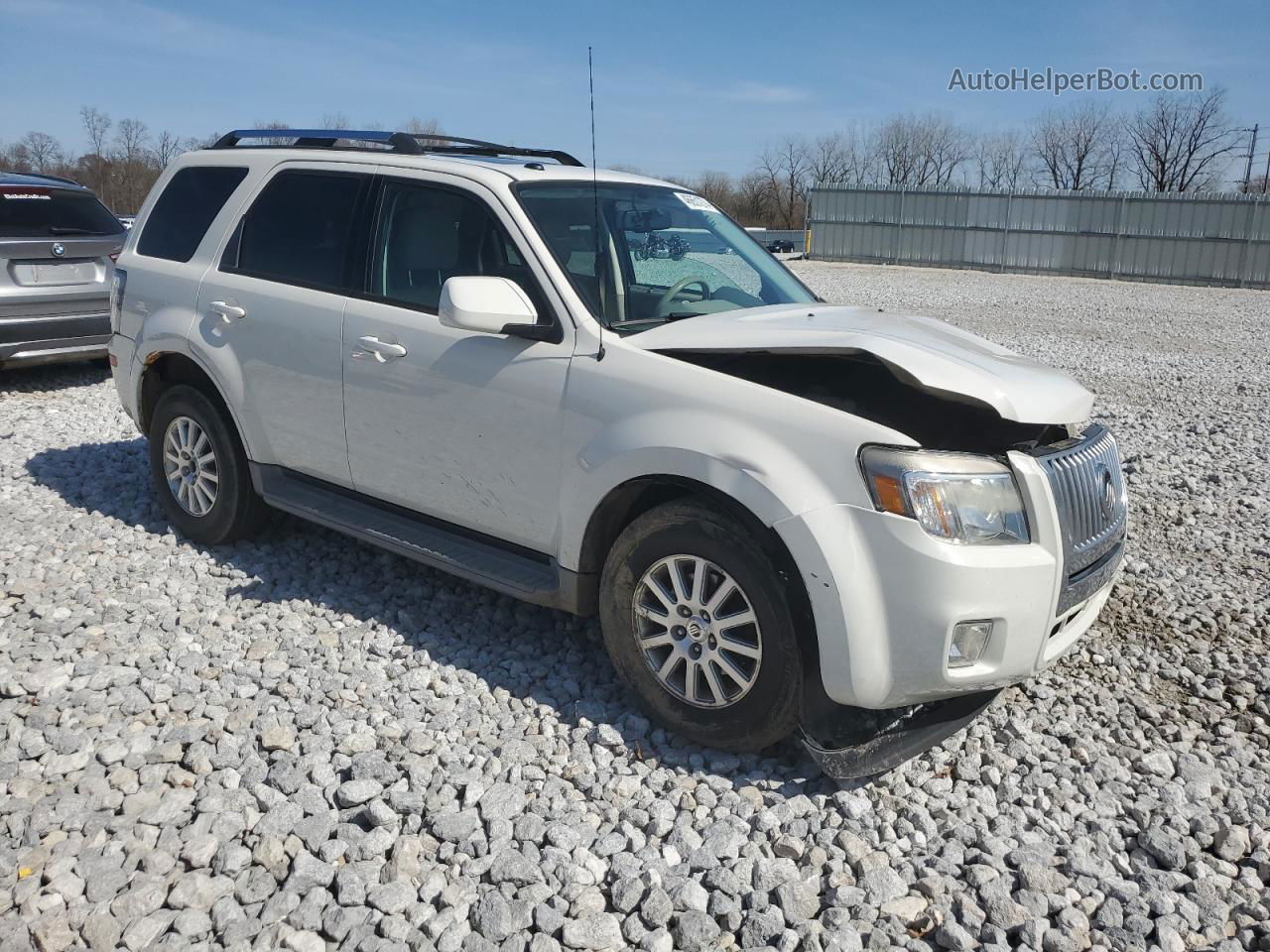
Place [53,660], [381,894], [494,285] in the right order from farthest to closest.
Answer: [53,660]
[494,285]
[381,894]

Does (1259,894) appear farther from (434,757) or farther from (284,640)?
(284,640)

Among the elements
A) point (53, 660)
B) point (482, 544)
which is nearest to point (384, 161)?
point (482, 544)

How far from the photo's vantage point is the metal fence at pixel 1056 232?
29844 mm

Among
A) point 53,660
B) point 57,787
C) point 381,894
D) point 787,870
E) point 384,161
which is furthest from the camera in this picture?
point 384,161

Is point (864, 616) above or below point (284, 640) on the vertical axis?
above

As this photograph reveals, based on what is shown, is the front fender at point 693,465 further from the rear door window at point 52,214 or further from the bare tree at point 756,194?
the bare tree at point 756,194

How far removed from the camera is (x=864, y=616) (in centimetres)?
321

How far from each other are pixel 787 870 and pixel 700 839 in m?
0.29

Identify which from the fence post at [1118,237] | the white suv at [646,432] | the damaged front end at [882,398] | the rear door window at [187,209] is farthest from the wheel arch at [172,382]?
the fence post at [1118,237]

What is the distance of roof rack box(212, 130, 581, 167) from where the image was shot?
493 centimetres

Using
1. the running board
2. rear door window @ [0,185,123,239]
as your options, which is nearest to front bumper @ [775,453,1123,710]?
the running board

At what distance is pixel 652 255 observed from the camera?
15.3ft

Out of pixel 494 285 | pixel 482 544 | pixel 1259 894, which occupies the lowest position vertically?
pixel 1259 894

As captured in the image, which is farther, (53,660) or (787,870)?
(53,660)
